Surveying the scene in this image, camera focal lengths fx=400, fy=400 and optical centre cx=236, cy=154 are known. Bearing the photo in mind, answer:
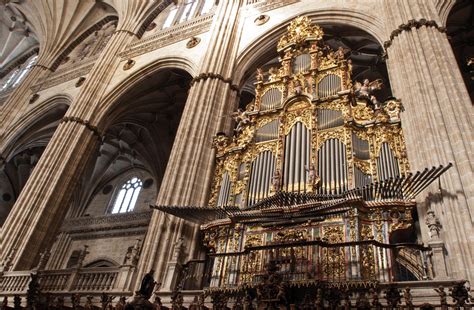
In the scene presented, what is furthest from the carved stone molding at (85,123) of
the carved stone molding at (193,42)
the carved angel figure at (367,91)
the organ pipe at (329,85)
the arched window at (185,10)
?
the carved angel figure at (367,91)

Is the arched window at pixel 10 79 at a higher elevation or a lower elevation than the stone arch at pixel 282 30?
higher

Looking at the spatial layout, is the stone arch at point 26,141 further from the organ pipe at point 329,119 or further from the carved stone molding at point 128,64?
the organ pipe at point 329,119

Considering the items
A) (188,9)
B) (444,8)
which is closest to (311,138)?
(444,8)

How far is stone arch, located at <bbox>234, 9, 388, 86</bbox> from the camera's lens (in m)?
12.2

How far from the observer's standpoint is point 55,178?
44.7 ft

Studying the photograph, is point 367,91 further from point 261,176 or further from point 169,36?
point 169,36

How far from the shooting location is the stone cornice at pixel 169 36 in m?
16.2

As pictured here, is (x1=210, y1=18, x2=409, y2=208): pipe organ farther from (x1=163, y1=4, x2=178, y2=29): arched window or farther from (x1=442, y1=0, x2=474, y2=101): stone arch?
(x1=163, y1=4, x2=178, y2=29): arched window

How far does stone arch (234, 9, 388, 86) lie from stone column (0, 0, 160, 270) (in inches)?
245

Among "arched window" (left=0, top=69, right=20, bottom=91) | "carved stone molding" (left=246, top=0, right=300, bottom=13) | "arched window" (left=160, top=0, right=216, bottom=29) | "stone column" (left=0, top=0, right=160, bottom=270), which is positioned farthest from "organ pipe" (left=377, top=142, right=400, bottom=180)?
"arched window" (left=0, top=69, right=20, bottom=91)

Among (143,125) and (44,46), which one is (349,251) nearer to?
(143,125)

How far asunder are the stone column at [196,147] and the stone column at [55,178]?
499 cm

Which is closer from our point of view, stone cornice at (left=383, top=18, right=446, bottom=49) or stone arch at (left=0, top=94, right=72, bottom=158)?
stone cornice at (left=383, top=18, right=446, bottom=49)

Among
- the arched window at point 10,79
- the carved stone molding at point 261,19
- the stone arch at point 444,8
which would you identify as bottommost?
the stone arch at point 444,8
